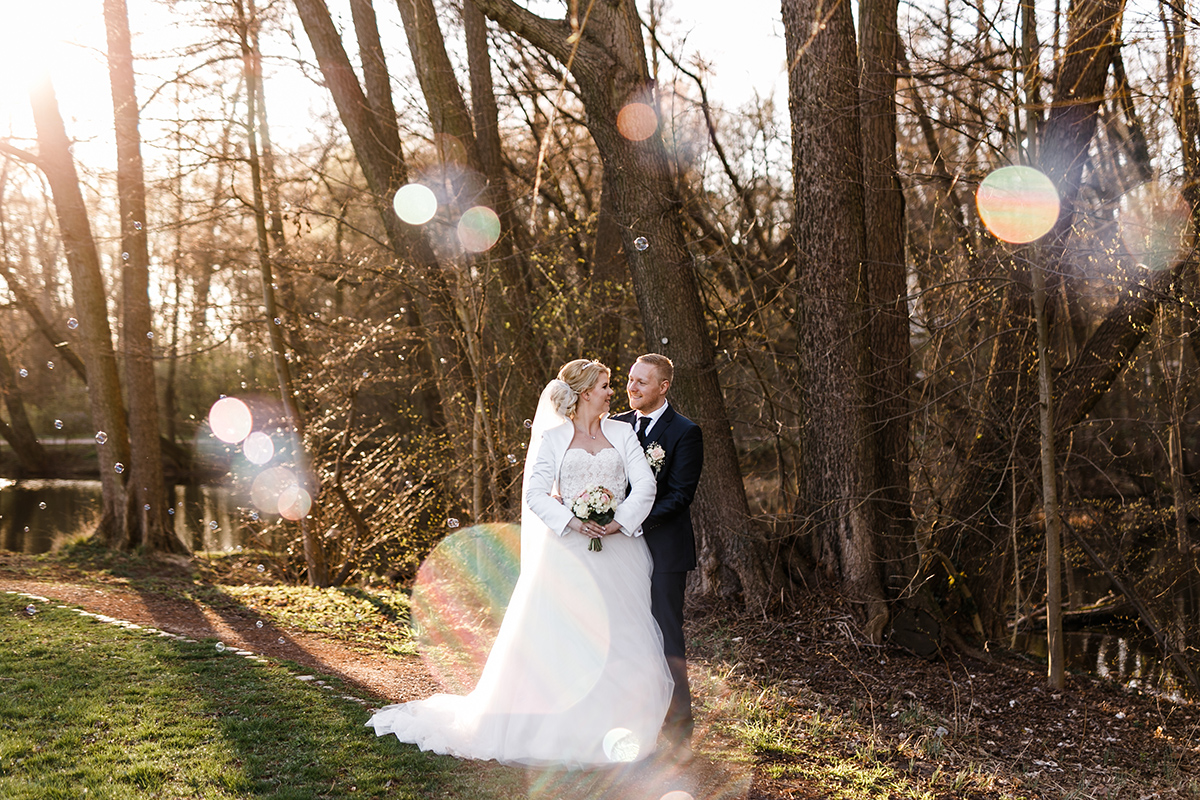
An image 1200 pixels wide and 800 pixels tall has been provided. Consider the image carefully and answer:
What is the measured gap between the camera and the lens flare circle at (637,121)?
8553mm

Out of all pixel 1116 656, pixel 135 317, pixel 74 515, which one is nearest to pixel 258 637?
pixel 135 317

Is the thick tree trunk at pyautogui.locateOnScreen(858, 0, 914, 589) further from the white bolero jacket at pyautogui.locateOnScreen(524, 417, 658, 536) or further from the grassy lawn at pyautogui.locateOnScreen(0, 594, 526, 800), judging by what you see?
the grassy lawn at pyautogui.locateOnScreen(0, 594, 526, 800)

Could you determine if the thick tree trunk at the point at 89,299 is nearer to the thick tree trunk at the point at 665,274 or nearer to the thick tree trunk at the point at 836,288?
the thick tree trunk at the point at 665,274

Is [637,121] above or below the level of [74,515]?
above

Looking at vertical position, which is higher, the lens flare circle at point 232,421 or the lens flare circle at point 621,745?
the lens flare circle at point 232,421

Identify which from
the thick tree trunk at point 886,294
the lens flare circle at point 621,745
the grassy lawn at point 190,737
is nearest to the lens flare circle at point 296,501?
the grassy lawn at point 190,737

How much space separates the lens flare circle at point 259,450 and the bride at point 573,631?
734 cm

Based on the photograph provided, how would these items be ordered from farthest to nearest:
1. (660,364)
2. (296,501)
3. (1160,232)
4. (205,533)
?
1. (205,533)
2. (296,501)
3. (1160,232)
4. (660,364)

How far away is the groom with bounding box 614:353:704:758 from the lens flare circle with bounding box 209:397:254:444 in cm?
875

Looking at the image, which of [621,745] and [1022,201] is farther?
[1022,201]

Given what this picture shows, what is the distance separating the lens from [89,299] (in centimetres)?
1345

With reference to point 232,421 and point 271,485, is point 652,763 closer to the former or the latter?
point 271,485

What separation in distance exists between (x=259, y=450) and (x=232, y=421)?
1952 millimetres

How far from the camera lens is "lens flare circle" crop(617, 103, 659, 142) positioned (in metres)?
8.55
